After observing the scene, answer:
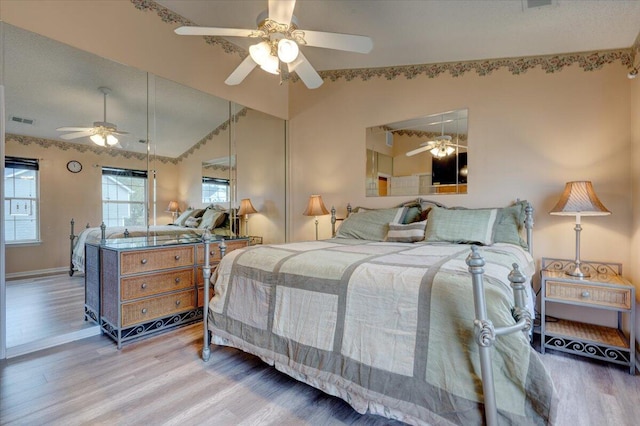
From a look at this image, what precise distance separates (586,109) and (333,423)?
3167 millimetres

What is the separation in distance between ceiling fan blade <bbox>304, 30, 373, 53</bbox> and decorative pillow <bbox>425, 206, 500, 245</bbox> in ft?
5.25

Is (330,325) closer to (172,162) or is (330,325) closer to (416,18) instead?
(172,162)

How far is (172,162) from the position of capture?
10.2 ft

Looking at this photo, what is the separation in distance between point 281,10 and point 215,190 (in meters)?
2.15

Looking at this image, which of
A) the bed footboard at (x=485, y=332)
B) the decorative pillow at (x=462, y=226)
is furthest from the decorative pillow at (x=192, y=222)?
the bed footboard at (x=485, y=332)

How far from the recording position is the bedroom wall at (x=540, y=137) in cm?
247

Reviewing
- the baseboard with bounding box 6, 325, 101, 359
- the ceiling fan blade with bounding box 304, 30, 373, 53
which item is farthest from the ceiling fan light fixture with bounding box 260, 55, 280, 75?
the baseboard with bounding box 6, 325, 101, 359

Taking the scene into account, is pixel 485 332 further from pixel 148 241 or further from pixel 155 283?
pixel 148 241

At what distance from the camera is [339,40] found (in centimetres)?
217

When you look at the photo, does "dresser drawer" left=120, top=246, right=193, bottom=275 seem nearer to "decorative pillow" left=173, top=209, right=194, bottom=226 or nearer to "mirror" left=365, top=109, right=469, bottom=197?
"decorative pillow" left=173, top=209, right=194, bottom=226

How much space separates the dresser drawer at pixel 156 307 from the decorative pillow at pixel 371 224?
167cm

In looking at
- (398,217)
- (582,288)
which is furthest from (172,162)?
(582,288)

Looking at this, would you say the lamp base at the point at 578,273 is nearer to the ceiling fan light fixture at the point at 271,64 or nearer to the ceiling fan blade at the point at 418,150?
the ceiling fan blade at the point at 418,150

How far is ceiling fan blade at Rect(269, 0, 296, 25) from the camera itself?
1930mm
